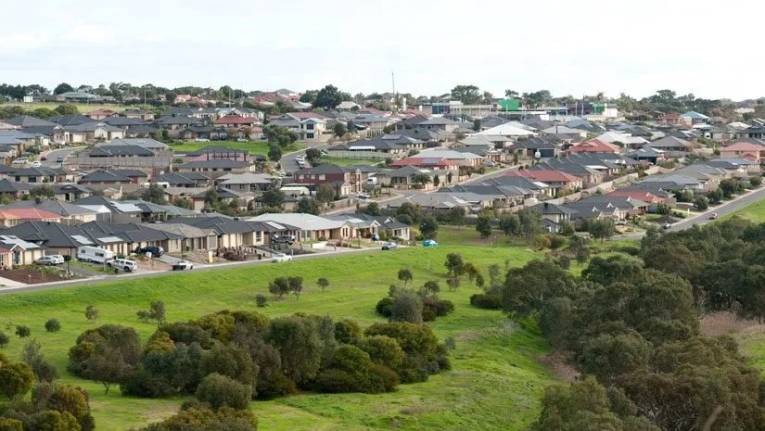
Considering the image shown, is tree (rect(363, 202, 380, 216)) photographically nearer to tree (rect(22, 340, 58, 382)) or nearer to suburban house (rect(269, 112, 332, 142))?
tree (rect(22, 340, 58, 382))

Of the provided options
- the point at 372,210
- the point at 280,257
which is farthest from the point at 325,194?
the point at 280,257

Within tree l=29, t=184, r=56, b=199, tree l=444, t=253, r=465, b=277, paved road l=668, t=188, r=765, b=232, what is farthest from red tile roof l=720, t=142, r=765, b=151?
tree l=444, t=253, r=465, b=277

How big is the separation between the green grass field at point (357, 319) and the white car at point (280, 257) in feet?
3.10

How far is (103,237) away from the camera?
1619 inches

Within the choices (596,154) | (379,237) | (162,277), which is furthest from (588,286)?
(596,154)

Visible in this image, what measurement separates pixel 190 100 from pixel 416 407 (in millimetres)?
87813

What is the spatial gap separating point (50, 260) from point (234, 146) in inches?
1660

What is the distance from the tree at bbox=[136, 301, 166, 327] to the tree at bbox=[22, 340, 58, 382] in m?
5.44

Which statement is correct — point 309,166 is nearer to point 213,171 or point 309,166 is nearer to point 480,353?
point 213,171

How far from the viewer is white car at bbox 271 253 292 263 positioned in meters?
41.5

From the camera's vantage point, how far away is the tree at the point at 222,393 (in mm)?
23109

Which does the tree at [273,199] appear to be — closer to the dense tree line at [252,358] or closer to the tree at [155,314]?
the tree at [155,314]

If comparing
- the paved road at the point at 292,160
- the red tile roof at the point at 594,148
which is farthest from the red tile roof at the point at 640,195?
the red tile roof at the point at 594,148

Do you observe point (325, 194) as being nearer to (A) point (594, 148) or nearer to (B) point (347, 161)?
(B) point (347, 161)
